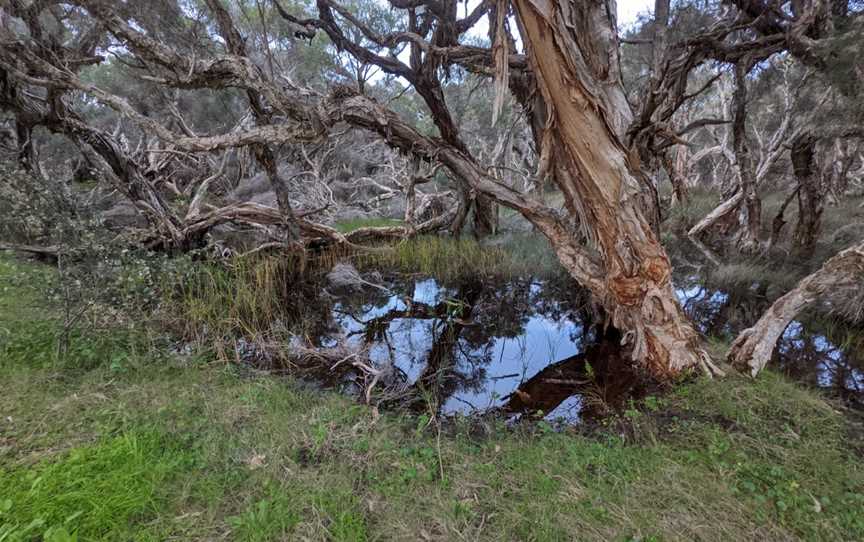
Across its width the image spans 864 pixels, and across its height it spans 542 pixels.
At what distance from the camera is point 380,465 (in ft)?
6.81

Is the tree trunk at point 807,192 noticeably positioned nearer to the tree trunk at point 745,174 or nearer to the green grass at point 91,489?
the tree trunk at point 745,174

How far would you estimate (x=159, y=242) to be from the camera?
20.0ft

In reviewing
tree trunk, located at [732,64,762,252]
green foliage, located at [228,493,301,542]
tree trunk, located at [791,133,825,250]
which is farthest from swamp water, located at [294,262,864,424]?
tree trunk, located at [791,133,825,250]

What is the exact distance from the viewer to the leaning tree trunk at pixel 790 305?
2545mm

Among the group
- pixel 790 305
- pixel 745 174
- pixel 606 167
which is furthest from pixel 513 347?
pixel 745 174

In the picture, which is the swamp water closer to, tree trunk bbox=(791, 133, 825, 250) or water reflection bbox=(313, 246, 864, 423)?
water reflection bbox=(313, 246, 864, 423)

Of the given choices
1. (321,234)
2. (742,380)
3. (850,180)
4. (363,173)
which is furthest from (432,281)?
(850,180)

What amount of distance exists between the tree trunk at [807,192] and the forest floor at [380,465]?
13.5ft

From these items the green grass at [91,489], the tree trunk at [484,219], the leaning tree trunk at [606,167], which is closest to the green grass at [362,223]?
the tree trunk at [484,219]

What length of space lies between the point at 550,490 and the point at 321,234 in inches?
221

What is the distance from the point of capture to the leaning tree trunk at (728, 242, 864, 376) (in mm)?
2545

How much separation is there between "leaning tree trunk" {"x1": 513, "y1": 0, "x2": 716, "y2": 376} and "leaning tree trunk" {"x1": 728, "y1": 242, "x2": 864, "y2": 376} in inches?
11.8

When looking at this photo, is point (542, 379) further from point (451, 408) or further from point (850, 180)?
point (850, 180)

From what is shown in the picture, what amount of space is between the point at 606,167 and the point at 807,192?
4660 mm
